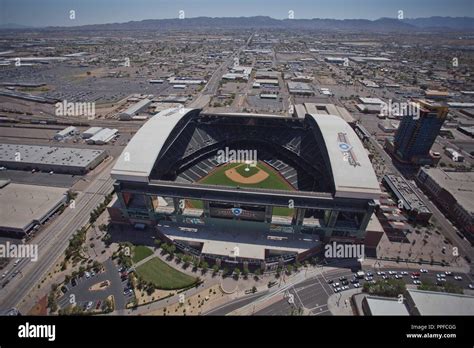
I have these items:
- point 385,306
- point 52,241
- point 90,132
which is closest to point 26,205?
point 52,241

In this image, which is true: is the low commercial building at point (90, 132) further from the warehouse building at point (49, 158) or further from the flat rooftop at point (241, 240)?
the flat rooftop at point (241, 240)

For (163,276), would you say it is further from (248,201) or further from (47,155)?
(47,155)

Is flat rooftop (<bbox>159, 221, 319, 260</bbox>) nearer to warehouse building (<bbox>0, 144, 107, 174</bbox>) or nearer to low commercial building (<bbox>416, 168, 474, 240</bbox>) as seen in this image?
low commercial building (<bbox>416, 168, 474, 240</bbox>)

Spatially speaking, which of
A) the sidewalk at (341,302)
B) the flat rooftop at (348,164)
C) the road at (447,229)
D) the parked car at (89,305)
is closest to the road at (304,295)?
the sidewalk at (341,302)

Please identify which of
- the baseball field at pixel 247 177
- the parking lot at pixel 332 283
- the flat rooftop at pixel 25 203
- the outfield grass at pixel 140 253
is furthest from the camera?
the baseball field at pixel 247 177

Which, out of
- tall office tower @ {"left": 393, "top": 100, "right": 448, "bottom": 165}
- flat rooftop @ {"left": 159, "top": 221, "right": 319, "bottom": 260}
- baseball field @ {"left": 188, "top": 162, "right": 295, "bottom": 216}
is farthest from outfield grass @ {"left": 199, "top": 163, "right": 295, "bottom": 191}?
tall office tower @ {"left": 393, "top": 100, "right": 448, "bottom": 165}

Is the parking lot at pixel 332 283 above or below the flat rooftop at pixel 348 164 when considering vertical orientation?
below

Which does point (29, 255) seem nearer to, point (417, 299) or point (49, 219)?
point (49, 219)
